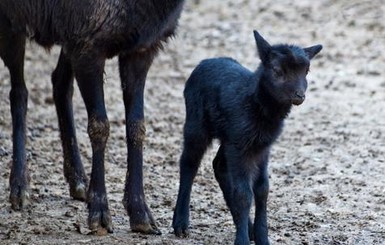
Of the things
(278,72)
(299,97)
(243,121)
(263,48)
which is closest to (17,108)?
(243,121)

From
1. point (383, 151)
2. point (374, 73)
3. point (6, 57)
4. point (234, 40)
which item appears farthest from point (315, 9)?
point (6, 57)

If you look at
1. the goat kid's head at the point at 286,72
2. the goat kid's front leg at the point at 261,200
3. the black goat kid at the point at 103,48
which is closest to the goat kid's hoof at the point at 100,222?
the black goat kid at the point at 103,48

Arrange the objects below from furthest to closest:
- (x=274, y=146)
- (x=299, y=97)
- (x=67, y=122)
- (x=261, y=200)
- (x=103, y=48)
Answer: (x=274, y=146) → (x=67, y=122) → (x=103, y=48) → (x=261, y=200) → (x=299, y=97)

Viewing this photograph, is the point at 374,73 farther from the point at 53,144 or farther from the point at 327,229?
the point at 327,229

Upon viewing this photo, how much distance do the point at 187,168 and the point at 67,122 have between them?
1.60 metres

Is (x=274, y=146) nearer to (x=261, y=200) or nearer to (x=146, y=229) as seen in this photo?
(x=146, y=229)

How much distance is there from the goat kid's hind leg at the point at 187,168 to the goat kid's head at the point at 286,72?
0.82 meters

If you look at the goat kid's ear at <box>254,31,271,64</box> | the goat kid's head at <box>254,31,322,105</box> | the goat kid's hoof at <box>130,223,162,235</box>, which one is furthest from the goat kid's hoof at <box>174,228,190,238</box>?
the goat kid's ear at <box>254,31,271,64</box>

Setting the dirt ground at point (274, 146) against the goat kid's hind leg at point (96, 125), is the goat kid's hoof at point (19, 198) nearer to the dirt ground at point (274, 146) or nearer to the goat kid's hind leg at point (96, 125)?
the dirt ground at point (274, 146)

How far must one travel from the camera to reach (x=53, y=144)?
1125cm

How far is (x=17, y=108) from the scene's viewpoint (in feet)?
31.2

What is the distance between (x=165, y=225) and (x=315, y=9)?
8708 mm

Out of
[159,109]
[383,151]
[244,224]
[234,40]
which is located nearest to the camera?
[244,224]

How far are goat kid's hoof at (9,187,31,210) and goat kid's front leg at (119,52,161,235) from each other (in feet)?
3.47
